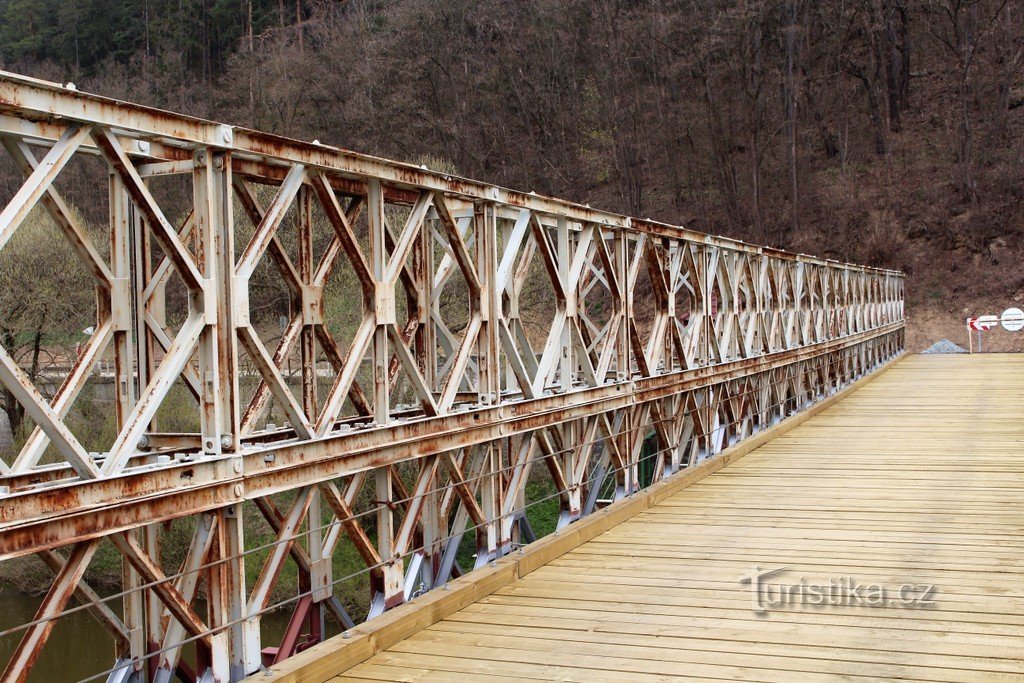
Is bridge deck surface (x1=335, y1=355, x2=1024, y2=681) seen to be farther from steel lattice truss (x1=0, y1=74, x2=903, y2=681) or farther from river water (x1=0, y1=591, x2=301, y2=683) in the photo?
river water (x1=0, y1=591, x2=301, y2=683)

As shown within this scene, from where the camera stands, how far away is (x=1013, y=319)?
34281 millimetres

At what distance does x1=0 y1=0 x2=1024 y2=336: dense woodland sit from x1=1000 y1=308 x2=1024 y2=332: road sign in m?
8.81

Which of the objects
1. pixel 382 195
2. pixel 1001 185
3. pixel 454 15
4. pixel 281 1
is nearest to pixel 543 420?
pixel 382 195

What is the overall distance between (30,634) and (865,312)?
21998mm

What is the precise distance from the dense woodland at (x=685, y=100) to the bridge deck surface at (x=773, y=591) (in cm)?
3437

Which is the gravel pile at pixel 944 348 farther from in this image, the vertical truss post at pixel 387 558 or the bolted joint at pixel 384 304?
the bolted joint at pixel 384 304

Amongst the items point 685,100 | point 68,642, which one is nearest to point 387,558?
point 68,642

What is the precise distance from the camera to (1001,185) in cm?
4116

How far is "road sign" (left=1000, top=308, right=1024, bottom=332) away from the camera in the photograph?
33969mm

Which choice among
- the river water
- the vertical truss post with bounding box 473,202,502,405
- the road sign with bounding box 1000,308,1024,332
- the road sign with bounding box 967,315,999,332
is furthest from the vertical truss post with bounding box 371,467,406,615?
the road sign with bounding box 1000,308,1024,332

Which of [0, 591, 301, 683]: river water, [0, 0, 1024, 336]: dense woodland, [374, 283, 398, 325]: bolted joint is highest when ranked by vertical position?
[0, 0, 1024, 336]: dense woodland

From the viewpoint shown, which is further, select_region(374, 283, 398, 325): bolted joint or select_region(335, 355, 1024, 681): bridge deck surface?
select_region(374, 283, 398, 325): bolted joint

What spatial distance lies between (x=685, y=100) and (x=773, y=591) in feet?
148

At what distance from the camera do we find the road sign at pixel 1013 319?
111 ft
